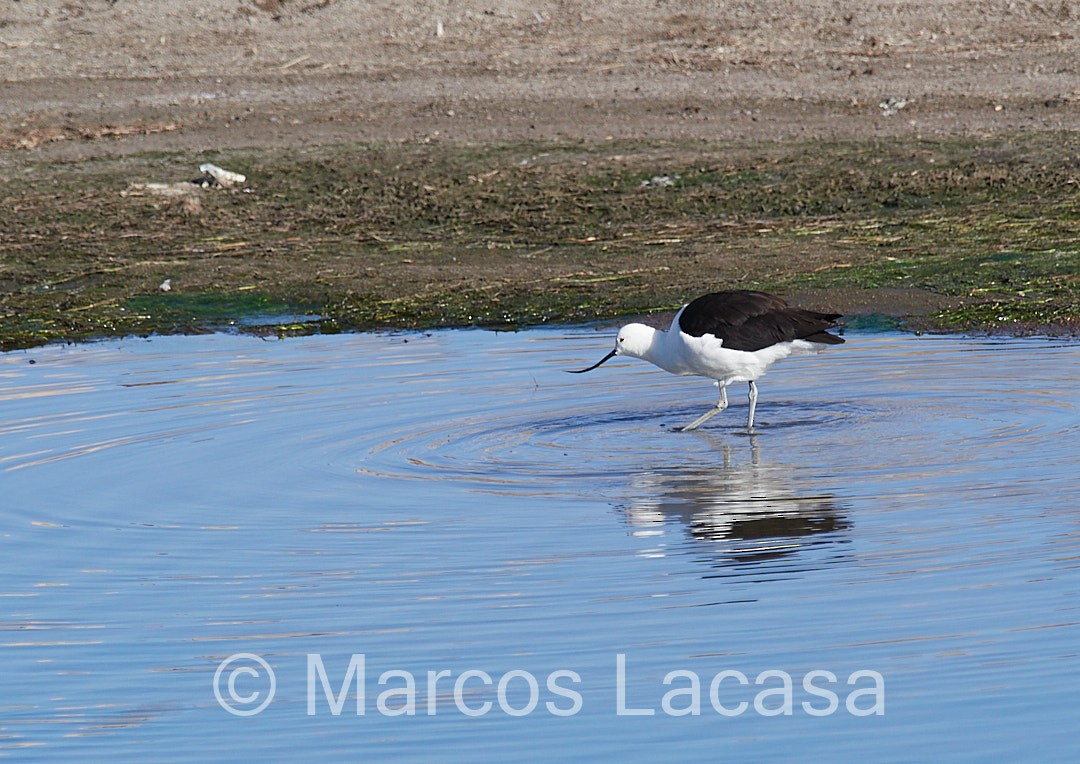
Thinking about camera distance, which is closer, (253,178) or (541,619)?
(541,619)

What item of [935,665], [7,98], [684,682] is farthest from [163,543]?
[7,98]

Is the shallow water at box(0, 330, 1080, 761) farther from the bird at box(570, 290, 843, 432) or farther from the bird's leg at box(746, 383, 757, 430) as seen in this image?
the bird at box(570, 290, 843, 432)

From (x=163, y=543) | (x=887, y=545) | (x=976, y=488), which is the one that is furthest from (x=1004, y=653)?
(x=163, y=543)

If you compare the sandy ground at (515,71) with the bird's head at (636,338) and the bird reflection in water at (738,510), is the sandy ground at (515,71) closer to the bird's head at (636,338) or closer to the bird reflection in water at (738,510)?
the bird's head at (636,338)

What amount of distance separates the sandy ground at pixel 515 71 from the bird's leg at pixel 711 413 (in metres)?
11.2

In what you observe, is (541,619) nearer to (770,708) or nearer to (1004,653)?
(770,708)

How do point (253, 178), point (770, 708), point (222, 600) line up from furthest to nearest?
1. point (253, 178)
2. point (222, 600)
3. point (770, 708)

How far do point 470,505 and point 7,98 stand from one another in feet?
61.8

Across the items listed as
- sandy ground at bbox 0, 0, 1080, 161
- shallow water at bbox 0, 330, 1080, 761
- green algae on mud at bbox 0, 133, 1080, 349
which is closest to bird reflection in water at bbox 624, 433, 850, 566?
shallow water at bbox 0, 330, 1080, 761

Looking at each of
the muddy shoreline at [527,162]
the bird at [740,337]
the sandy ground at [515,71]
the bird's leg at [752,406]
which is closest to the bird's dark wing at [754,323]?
the bird at [740,337]

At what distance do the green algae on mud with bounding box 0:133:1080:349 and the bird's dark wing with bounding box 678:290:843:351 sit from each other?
3.20 metres

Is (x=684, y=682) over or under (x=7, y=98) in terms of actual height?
under

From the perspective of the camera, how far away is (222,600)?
25.3ft

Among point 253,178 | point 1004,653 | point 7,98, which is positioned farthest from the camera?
point 7,98
